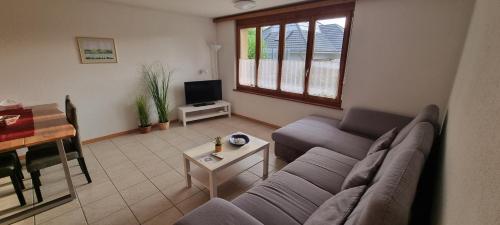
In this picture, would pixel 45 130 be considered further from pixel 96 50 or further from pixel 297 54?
pixel 297 54

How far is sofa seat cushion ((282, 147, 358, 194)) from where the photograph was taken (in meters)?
1.73

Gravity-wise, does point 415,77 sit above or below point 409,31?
below

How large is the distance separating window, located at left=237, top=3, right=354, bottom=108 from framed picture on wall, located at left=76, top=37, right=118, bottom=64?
91.7 inches

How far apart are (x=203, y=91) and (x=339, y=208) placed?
3911 millimetres

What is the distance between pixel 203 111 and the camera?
4.85m

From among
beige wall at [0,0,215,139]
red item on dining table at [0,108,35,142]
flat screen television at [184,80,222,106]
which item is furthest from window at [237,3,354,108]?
red item on dining table at [0,108,35,142]

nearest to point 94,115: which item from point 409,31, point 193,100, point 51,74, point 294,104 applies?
point 51,74

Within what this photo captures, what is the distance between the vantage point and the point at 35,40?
2.88m

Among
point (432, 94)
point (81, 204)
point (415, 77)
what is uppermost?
point (415, 77)

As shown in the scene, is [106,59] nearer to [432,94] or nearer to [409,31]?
[409,31]

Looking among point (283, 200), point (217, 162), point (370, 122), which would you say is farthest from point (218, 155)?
point (370, 122)

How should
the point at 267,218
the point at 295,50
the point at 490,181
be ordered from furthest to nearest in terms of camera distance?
the point at 295,50, the point at 267,218, the point at 490,181

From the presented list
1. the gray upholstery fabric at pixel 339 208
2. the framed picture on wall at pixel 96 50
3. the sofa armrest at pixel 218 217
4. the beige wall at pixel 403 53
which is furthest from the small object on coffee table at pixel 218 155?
the framed picture on wall at pixel 96 50

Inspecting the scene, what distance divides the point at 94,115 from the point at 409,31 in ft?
15.3
